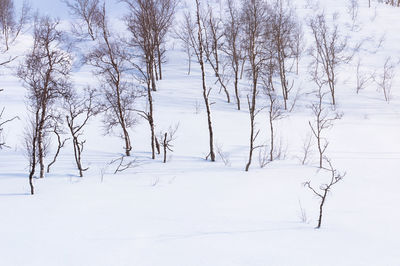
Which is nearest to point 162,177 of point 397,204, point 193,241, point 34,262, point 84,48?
point 193,241

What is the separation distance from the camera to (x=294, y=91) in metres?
31.6

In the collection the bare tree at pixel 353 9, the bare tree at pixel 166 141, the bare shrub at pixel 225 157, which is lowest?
the bare shrub at pixel 225 157

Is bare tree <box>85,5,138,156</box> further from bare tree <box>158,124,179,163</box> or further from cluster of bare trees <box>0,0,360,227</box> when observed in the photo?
bare tree <box>158,124,179,163</box>

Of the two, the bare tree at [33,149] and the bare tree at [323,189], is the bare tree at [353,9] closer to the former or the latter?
the bare tree at [323,189]

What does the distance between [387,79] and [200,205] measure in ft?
109

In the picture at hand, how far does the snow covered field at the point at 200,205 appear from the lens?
5781mm

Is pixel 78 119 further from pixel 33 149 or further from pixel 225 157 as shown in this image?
pixel 225 157

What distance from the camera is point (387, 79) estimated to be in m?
32.1

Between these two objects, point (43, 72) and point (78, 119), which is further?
point (78, 119)

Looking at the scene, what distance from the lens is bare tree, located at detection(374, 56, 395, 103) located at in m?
29.4

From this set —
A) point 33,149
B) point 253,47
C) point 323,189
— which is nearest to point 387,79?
point 253,47

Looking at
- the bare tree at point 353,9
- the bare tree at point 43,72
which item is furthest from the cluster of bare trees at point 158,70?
the bare tree at point 353,9

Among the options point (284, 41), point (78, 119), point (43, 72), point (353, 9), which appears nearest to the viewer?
point (43, 72)

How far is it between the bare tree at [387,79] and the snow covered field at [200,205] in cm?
990
